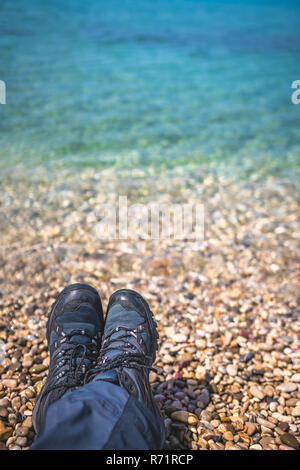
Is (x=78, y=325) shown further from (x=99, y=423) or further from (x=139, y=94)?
(x=139, y=94)

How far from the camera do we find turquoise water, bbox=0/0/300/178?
851 cm

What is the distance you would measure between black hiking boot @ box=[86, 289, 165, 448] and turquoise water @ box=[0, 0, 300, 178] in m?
4.89

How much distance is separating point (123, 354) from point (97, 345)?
1.40 feet

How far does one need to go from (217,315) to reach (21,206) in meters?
3.65

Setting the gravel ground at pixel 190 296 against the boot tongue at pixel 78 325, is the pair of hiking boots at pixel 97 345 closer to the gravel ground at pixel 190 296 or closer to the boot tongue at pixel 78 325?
the boot tongue at pixel 78 325

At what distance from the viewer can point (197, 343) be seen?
11.7 feet

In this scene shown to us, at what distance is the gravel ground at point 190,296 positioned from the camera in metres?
2.89

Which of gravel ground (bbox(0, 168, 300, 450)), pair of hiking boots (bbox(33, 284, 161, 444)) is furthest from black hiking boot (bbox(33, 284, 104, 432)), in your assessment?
gravel ground (bbox(0, 168, 300, 450))

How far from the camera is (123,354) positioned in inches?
108

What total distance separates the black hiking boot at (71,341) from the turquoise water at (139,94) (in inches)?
189

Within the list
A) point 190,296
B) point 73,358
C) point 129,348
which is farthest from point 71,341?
point 190,296

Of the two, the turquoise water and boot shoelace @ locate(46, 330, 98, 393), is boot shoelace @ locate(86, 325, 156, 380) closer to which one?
boot shoelace @ locate(46, 330, 98, 393)
